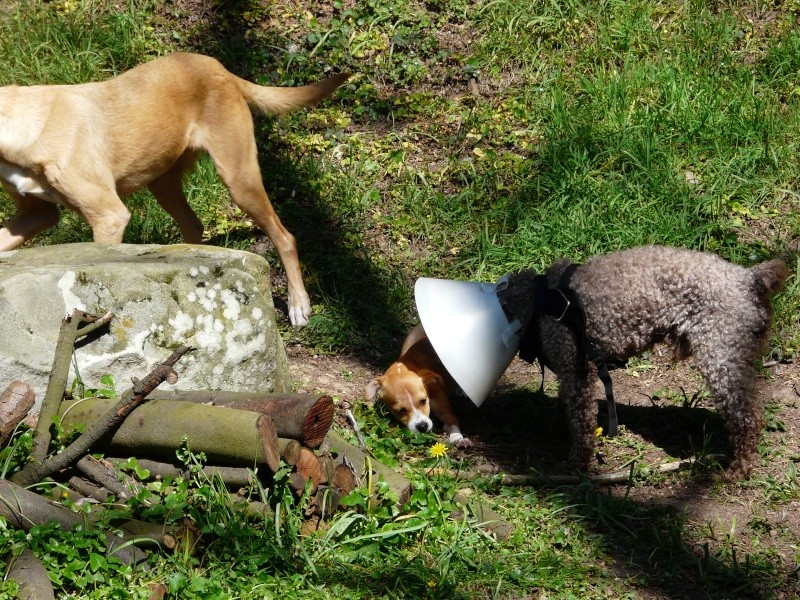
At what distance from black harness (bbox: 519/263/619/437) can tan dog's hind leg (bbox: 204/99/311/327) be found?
2273 millimetres

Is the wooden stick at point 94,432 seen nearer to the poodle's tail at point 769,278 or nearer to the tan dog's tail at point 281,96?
the poodle's tail at point 769,278

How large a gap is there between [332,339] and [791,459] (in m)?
3.18

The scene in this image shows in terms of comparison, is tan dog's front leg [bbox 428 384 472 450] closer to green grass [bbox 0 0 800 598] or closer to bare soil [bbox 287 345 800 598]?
bare soil [bbox 287 345 800 598]

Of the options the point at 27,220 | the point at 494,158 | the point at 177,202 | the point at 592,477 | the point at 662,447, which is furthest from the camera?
the point at 494,158

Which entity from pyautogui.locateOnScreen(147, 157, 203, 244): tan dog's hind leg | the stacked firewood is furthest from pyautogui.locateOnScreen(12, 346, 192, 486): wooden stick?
pyautogui.locateOnScreen(147, 157, 203, 244): tan dog's hind leg

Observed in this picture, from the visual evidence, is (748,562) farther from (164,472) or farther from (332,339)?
(332,339)

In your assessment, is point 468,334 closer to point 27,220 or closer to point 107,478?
point 107,478

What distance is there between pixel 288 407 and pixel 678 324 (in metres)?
2.19

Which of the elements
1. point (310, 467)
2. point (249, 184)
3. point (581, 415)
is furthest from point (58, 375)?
point (249, 184)

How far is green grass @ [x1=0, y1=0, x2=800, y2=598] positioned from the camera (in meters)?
4.48

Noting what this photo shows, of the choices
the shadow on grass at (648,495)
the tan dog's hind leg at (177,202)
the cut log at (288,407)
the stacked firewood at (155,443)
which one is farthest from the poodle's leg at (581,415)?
the tan dog's hind leg at (177,202)

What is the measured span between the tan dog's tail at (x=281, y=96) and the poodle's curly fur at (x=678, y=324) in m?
2.77

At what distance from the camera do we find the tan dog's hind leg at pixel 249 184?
22.2ft

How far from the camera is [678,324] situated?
16.5ft
